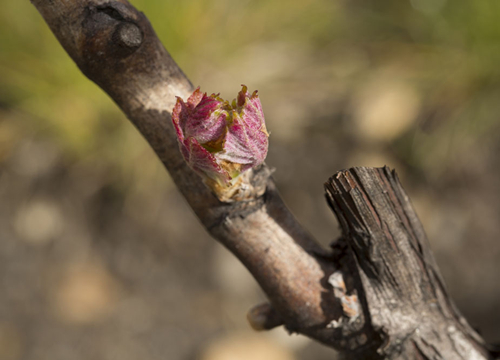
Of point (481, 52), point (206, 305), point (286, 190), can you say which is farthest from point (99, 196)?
point (481, 52)

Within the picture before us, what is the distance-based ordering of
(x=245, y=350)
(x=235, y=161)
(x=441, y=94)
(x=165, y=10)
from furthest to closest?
1. (x=165, y=10)
2. (x=441, y=94)
3. (x=245, y=350)
4. (x=235, y=161)

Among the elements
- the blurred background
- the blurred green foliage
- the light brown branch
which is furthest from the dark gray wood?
the blurred green foliage

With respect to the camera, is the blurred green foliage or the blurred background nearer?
the blurred background

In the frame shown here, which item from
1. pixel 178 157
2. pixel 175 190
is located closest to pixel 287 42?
pixel 175 190

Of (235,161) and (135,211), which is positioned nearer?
(235,161)

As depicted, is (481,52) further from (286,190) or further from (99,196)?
(99,196)

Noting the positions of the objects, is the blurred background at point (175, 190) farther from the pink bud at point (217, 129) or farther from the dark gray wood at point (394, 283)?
the pink bud at point (217, 129)

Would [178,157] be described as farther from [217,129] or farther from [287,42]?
[287,42]

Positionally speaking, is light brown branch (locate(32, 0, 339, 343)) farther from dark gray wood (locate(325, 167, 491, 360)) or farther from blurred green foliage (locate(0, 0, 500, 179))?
blurred green foliage (locate(0, 0, 500, 179))
